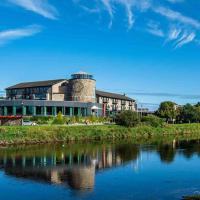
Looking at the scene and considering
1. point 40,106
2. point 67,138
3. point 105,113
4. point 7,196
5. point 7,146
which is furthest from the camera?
point 105,113

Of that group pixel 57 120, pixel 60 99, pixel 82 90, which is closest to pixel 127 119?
pixel 57 120

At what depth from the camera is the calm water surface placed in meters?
33.5

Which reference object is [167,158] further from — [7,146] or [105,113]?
[105,113]

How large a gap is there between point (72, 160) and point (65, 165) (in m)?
4.31

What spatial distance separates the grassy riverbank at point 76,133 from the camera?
68312mm

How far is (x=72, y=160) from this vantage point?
52281mm

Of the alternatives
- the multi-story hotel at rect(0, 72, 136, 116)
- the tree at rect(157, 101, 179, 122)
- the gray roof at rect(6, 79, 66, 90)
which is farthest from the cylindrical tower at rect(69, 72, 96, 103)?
the tree at rect(157, 101, 179, 122)

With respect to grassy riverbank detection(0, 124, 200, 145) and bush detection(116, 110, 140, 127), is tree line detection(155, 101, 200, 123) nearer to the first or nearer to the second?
grassy riverbank detection(0, 124, 200, 145)

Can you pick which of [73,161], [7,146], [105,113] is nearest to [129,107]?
[105,113]

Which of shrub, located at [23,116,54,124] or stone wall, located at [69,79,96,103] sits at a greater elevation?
stone wall, located at [69,79,96,103]

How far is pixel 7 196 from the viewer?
107 ft

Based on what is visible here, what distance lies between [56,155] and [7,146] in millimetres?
11586

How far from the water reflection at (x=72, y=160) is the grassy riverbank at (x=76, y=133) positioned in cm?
584

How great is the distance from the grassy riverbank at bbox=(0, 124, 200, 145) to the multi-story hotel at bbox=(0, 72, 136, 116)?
23.6 m
